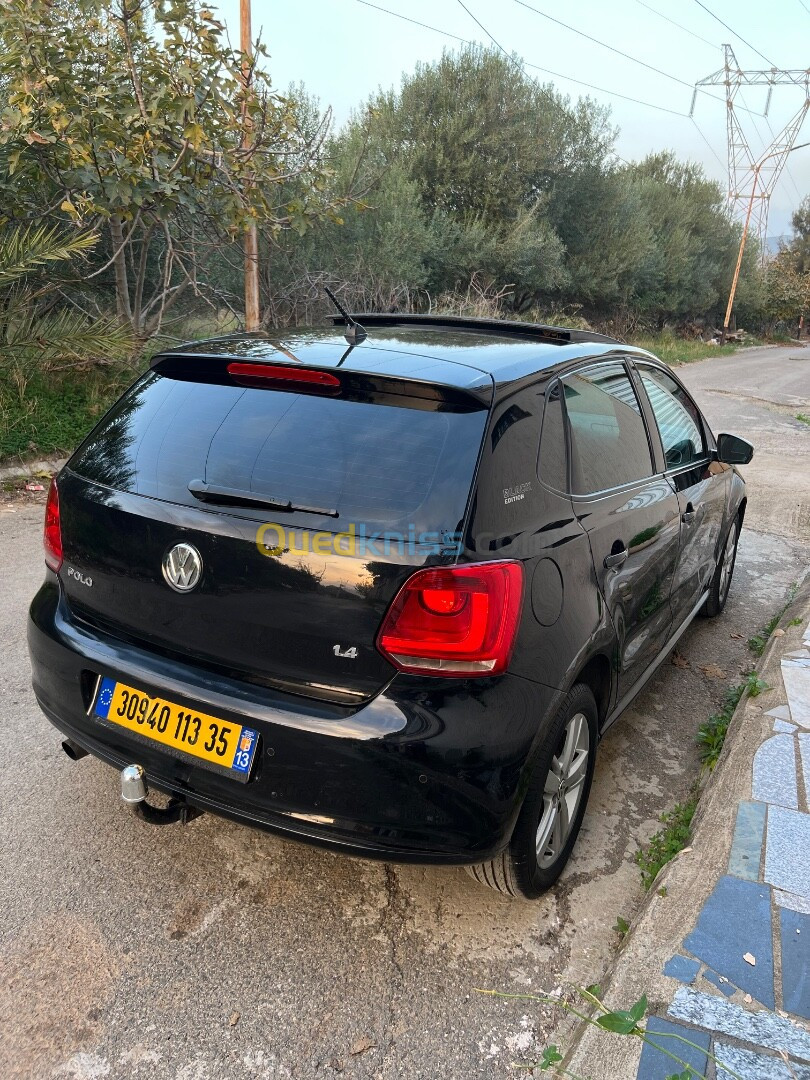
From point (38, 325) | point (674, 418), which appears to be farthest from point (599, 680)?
point (38, 325)

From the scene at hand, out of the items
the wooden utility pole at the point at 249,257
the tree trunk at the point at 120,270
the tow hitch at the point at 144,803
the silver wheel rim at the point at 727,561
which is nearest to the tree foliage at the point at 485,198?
the wooden utility pole at the point at 249,257

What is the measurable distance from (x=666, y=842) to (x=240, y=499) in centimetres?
189

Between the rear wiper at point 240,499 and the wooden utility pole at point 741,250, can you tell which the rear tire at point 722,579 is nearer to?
the rear wiper at point 240,499

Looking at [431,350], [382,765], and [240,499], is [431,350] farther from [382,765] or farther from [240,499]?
[382,765]

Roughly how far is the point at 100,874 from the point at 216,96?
23.3 ft

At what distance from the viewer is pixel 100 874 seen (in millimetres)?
2541

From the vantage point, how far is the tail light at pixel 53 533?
102 inches

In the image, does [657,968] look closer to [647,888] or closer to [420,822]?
[647,888]

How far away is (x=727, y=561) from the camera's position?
520 cm

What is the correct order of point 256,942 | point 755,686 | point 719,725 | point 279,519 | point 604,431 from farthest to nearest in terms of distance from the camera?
point 755,686 < point 719,725 < point 604,431 < point 256,942 < point 279,519

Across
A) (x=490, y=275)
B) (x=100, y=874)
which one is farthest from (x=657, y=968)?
(x=490, y=275)

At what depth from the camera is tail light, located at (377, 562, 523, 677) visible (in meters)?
2.02

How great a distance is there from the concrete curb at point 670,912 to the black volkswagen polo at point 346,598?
1.14 feet

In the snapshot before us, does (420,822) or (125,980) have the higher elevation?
(420,822)
